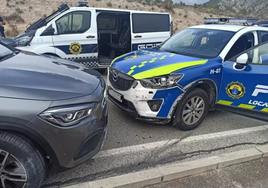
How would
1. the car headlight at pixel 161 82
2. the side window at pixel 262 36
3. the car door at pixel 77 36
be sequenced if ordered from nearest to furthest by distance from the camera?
the car headlight at pixel 161 82 → the side window at pixel 262 36 → the car door at pixel 77 36

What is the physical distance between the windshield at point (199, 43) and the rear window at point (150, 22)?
2.54 metres

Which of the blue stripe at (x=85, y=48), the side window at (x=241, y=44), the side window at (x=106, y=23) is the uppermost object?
the side window at (x=106, y=23)

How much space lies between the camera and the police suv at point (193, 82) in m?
3.36

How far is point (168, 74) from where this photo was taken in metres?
3.33

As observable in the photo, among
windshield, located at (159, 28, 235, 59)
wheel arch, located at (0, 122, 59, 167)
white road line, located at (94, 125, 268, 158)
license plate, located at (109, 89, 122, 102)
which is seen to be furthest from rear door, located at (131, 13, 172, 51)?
wheel arch, located at (0, 122, 59, 167)

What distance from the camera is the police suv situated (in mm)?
3361

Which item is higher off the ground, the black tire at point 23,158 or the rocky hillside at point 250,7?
the rocky hillside at point 250,7

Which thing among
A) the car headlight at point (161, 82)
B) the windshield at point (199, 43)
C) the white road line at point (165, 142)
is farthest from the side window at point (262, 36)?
the car headlight at point (161, 82)

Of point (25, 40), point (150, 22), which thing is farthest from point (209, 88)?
point (25, 40)

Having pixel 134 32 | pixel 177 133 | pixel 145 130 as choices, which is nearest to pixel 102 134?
pixel 145 130

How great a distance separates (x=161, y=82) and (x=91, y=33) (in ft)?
12.5

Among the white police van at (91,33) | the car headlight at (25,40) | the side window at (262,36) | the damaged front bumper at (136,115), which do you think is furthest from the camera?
the white police van at (91,33)

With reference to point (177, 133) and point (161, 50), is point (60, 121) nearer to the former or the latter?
point (177, 133)

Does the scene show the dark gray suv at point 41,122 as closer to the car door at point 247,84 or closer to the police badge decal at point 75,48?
the car door at point 247,84
